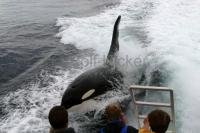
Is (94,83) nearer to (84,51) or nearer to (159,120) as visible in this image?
(159,120)

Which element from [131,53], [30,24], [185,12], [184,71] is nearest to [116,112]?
[184,71]

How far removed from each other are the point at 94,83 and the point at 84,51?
17.0ft

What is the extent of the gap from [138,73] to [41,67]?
3.95 metres

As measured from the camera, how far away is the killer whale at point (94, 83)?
29.4 feet

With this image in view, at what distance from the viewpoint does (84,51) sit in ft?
48.0

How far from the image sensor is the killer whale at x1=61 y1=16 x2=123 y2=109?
895 centimetres

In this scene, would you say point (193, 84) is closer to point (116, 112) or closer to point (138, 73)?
point (138, 73)

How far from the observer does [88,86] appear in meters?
9.36

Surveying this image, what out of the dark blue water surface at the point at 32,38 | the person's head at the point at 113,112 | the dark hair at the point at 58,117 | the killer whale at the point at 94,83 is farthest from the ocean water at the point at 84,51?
the dark hair at the point at 58,117

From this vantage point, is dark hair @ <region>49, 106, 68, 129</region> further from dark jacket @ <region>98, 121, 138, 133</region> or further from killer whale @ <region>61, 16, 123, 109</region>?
killer whale @ <region>61, 16, 123, 109</region>

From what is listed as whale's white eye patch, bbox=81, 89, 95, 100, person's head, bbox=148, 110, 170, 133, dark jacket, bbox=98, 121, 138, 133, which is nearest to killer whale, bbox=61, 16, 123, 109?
whale's white eye patch, bbox=81, 89, 95, 100

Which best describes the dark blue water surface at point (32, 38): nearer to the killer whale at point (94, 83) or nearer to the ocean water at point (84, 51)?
the ocean water at point (84, 51)

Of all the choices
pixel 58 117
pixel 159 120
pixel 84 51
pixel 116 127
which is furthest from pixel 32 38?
pixel 159 120

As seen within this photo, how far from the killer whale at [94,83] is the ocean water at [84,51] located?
14.4 inches
